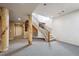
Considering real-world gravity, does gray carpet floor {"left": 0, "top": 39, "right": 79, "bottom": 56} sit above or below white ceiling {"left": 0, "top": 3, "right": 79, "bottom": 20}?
below

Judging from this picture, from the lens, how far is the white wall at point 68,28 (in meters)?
8.73

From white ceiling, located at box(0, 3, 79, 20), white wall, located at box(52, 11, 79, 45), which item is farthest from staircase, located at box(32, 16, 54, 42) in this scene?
white ceiling, located at box(0, 3, 79, 20)

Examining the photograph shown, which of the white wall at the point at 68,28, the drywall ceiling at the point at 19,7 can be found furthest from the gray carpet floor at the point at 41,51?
the drywall ceiling at the point at 19,7

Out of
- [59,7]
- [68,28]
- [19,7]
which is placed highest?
[59,7]

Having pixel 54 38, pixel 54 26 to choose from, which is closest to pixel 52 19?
pixel 54 26

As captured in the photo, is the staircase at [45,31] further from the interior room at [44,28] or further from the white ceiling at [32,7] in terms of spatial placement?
the white ceiling at [32,7]

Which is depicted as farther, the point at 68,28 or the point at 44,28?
the point at 44,28

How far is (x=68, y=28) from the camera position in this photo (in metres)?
10.0

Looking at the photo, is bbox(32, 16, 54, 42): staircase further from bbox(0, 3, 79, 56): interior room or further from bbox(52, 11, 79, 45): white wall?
bbox(52, 11, 79, 45): white wall

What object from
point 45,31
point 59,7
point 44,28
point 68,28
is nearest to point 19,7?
point 59,7

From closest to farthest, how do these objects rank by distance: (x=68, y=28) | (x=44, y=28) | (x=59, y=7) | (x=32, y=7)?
(x=32, y=7)
(x=59, y=7)
(x=68, y=28)
(x=44, y=28)

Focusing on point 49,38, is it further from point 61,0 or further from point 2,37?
point 61,0

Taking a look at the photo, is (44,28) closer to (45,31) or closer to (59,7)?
(45,31)

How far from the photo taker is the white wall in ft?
28.7
